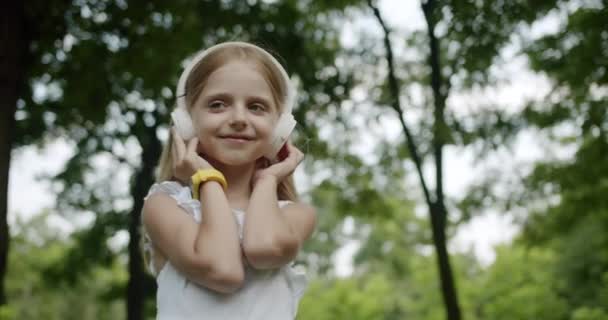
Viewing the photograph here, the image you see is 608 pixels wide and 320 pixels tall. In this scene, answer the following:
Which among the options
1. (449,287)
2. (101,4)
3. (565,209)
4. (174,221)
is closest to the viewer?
(174,221)

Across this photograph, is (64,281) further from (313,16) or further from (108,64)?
(313,16)

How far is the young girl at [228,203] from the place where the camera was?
162 centimetres

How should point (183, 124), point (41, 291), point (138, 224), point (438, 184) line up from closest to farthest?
1. point (183, 124)
2. point (438, 184)
3. point (138, 224)
4. point (41, 291)

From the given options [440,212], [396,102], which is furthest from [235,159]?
[440,212]

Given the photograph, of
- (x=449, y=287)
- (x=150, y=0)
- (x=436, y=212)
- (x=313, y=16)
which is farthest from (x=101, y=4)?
(x=449, y=287)

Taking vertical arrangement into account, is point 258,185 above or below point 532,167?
below

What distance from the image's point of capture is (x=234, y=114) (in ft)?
5.65

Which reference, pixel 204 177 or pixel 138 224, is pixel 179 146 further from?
pixel 138 224

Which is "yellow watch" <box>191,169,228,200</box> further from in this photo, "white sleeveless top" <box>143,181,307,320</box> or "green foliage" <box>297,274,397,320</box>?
"green foliage" <box>297,274,397,320</box>

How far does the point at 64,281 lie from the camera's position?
1380cm

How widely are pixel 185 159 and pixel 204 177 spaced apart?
0.28 ft

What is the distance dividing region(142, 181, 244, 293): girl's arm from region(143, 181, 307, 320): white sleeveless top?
1.7 inches

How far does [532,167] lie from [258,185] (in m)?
8.87

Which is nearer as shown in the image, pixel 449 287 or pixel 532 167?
pixel 449 287
